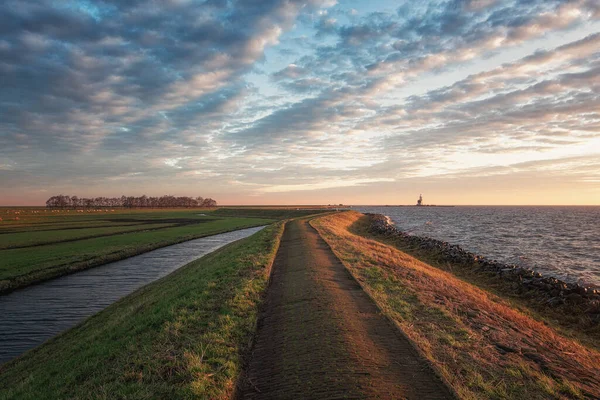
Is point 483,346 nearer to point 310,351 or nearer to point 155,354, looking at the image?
point 310,351

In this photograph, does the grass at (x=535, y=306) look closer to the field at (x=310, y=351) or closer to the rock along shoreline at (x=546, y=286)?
the rock along shoreline at (x=546, y=286)

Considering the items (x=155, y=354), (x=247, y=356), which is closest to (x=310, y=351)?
(x=247, y=356)

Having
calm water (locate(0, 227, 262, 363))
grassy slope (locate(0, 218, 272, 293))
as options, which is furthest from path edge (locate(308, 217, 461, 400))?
grassy slope (locate(0, 218, 272, 293))

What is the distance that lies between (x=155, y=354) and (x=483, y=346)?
934 cm

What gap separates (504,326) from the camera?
12.4m

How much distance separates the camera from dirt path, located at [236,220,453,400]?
6938 mm

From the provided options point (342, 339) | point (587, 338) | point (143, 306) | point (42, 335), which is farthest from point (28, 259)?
point (587, 338)

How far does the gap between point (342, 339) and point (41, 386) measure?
828cm

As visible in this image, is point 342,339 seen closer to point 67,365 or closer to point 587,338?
point 67,365

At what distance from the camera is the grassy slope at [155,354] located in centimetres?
723

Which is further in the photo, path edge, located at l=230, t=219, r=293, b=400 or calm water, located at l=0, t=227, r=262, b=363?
calm water, located at l=0, t=227, r=262, b=363

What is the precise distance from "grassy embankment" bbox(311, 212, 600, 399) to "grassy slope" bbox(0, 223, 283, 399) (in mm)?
5245

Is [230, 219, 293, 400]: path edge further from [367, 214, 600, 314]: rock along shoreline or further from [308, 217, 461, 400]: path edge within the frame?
[367, 214, 600, 314]: rock along shoreline

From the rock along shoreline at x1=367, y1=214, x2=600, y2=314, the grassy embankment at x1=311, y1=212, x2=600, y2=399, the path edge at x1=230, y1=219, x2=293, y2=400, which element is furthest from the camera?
the rock along shoreline at x1=367, y1=214, x2=600, y2=314
